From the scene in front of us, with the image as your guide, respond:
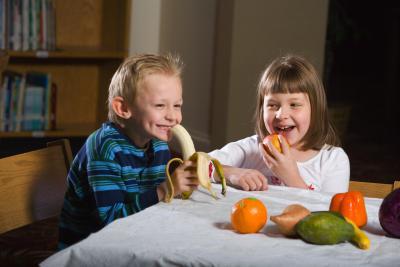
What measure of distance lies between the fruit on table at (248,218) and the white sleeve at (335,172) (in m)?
0.89

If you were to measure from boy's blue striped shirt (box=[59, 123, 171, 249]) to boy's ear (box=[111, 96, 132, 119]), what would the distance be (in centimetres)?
4

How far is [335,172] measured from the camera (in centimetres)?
231

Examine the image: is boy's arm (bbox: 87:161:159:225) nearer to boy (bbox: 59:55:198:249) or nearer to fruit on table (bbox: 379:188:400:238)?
boy (bbox: 59:55:198:249)

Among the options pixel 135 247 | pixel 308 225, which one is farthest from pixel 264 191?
pixel 135 247

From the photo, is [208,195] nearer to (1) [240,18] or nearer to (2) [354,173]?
(1) [240,18]

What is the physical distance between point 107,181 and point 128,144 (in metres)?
0.16

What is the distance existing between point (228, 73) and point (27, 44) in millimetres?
1142

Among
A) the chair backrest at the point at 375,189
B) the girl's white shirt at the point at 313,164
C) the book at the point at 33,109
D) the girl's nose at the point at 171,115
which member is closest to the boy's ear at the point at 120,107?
the girl's nose at the point at 171,115

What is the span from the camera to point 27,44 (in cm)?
458

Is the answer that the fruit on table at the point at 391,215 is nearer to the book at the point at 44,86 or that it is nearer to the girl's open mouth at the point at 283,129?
the girl's open mouth at the point at 283,129

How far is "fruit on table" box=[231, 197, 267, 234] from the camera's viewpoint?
1.33m

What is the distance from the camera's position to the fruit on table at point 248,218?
1.33m

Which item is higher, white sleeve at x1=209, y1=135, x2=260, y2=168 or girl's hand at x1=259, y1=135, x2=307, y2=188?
girl's hand at x1=259, y1=135, x2=307, y2=188

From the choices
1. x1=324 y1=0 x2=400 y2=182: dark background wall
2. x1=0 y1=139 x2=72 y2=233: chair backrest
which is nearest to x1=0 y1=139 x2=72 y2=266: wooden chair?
x1=0 y1=139 x2=72 y2=233: chair backrest
